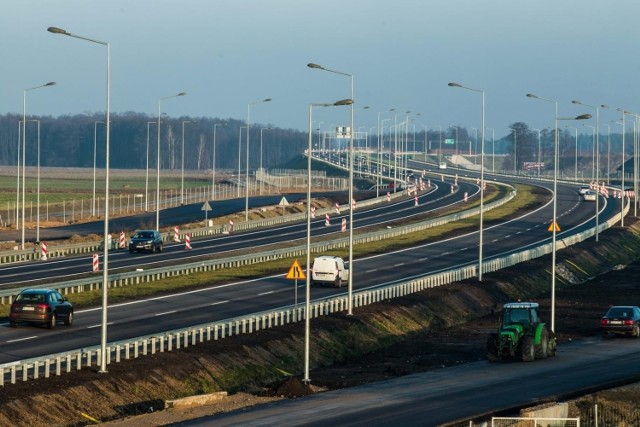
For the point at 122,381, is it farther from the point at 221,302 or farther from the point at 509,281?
the point at 509,281

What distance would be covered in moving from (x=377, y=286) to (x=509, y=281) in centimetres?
1060

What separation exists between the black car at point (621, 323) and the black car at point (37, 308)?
23.9 m

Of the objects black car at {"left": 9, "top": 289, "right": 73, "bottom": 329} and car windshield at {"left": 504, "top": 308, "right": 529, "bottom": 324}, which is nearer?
car windshield at {"left": 504, "top": 308, "right": 529, "bottom": 324}

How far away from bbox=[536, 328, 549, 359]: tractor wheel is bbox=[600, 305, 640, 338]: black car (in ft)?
29.1

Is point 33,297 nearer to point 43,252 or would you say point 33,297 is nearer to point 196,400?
point 196,400

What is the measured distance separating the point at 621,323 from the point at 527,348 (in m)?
10.7

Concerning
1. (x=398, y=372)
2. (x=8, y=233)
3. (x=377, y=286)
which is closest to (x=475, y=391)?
(x=398, y=372)

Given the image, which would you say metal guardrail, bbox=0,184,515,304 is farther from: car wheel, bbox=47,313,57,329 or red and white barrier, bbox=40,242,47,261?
car wheel, bbox=47,313,57,329

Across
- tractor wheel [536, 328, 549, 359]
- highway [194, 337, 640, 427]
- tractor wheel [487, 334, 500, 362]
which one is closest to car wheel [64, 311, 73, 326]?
highway [194, 337, 640, 427]

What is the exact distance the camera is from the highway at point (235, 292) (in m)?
48.3

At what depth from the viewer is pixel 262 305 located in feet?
201

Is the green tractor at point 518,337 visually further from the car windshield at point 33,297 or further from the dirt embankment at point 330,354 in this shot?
the car windshield at point 33,297

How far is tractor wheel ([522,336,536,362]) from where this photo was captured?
161 feet

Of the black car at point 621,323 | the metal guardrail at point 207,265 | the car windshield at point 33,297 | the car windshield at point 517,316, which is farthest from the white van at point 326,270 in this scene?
the car windshield at point 33,297
